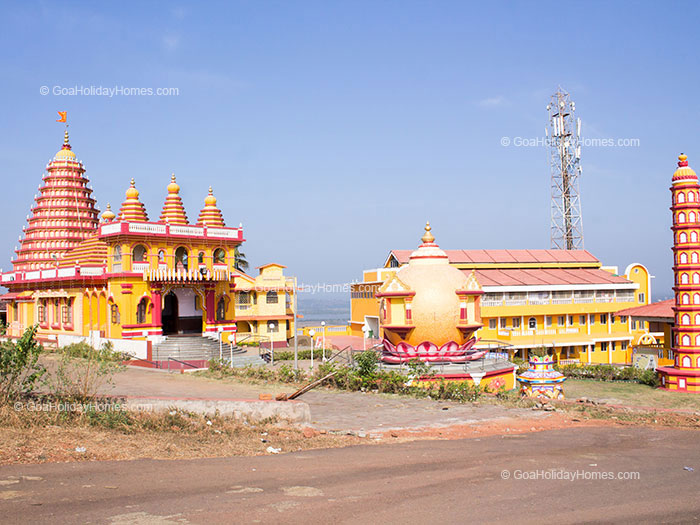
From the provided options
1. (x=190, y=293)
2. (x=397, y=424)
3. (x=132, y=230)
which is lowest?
(x=397, y=424)

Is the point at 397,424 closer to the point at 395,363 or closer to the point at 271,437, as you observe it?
the point at 271,437

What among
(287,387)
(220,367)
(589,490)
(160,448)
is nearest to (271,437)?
(160,448)

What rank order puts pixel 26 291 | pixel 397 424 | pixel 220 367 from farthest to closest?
pixel 26 291, pixel 220 367, pixel 397 424

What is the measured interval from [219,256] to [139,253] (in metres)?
5.12

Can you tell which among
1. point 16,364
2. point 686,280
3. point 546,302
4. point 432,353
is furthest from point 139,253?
point 546,302

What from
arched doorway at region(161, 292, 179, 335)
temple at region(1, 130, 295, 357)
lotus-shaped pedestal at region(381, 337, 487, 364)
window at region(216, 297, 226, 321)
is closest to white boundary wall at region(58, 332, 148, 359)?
temple at region(1, 130, 295, 357)

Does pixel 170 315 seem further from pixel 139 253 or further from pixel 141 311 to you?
pixel 139 253

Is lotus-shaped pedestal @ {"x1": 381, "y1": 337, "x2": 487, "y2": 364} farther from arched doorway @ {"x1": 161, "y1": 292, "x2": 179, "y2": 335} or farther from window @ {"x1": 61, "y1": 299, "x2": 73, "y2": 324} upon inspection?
window @ {"x1": 61, "y1": 299, "x2": 73, "y2": 324}

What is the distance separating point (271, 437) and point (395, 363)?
45.7 ft

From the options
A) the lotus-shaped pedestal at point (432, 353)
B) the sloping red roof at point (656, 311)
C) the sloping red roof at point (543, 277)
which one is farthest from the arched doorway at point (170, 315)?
the sloping red roof at point (656, 311)

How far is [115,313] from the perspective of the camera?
31.7 meters

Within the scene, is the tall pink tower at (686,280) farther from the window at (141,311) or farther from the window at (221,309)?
the window at (141,311)

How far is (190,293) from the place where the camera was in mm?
34781

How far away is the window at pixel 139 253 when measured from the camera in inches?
1250
